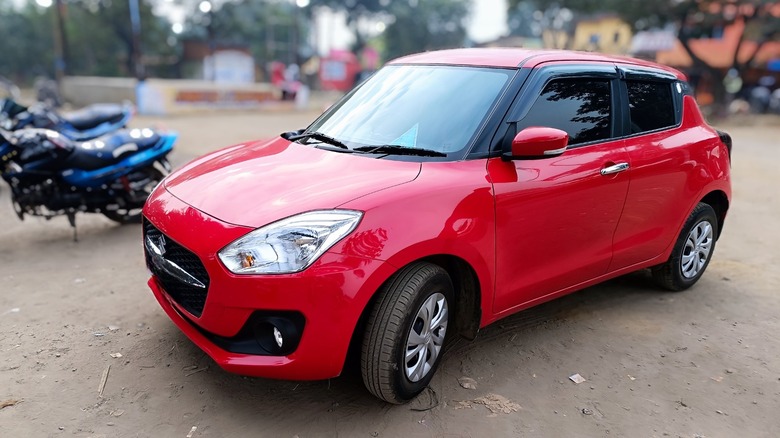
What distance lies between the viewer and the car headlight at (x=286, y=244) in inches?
97.7

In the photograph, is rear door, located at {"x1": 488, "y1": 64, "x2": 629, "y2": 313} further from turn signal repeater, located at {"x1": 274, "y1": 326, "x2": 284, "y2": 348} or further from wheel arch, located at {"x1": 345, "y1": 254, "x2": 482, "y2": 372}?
turn signal repeater, located at {"x1": 274, "y1": 326, "x2": 284, "y2": 348}

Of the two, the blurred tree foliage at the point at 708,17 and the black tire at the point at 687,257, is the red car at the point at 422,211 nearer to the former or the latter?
the black tire at the point at 687,257

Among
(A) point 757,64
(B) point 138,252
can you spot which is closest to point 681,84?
(B) point 138,252

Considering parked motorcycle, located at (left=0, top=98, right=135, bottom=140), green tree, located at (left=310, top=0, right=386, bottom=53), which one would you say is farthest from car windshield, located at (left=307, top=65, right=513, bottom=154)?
green tree, located at (left=310, top=0, right=386, bottom=53)

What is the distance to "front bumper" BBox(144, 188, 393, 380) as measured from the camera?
2.45 meters

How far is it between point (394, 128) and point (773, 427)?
8.29 ft

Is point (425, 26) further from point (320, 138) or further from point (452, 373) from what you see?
point (452, 373)

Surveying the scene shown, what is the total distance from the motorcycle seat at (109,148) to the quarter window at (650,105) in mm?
4483

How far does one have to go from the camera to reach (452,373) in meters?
3.26

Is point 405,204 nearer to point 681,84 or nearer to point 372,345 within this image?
point 372,345

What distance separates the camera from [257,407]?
2.89 m

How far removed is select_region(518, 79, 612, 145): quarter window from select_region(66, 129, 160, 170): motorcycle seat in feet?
13.4

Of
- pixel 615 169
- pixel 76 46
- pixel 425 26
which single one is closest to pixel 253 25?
pixel 76 46

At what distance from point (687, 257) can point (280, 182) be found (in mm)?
3329
